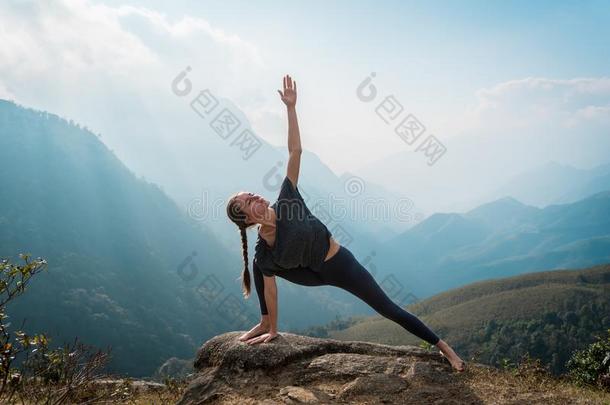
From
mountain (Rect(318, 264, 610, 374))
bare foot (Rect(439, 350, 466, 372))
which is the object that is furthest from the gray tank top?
mountain (Rect(318, 264, 610, 374))

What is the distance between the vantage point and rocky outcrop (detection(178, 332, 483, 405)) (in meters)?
5.71

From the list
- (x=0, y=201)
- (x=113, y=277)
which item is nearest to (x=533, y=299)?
(x=113, y=277)

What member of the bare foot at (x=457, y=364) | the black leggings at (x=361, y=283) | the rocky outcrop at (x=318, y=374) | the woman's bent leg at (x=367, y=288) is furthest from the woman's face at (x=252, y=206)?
the bare foot at (x=457, y=364)

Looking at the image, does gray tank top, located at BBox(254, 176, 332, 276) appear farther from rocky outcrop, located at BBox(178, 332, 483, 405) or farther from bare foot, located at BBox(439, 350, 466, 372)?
bare foot, located at BBox(439, 350, 466, 372)

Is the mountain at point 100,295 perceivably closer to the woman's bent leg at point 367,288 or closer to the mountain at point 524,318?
the mountain at point 524,318

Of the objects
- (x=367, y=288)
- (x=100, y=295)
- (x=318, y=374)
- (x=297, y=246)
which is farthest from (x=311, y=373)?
(x=100, y=295)

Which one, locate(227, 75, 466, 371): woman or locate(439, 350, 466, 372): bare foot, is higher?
locate(227, 75, 466, 371): woman

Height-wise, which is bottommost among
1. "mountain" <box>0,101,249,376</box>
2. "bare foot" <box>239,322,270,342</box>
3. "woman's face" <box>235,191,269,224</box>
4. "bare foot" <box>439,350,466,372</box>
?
"bare foot" <box>439,350,466,372</box>

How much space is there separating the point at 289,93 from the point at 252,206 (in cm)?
166

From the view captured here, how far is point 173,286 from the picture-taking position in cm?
19000

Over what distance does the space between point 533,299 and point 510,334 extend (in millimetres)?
17083

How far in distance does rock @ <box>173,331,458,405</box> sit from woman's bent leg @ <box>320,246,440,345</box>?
51 centimetres

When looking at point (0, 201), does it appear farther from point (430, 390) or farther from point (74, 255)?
point (430, 390)

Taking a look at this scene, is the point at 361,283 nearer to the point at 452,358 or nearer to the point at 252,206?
the point at 452,358
